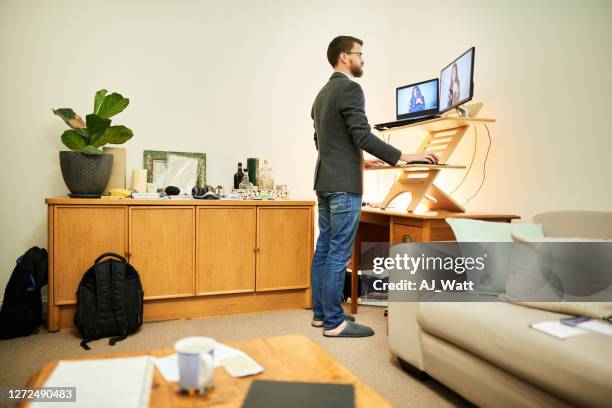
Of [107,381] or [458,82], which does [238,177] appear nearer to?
[458,82]

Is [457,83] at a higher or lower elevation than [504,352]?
higher

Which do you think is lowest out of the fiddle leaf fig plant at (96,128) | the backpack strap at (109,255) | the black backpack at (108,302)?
the black backpack at (108,302)

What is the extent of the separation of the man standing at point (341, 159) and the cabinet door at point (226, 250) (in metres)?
0.63

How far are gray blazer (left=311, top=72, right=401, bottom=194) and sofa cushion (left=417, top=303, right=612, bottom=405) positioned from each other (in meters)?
0.85

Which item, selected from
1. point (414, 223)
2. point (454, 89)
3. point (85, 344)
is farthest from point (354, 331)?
point (454, 89)

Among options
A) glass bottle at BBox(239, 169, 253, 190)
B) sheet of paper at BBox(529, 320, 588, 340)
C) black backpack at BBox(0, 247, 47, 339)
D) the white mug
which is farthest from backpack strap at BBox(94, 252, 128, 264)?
sheet of paper at BBox(529, 320, 588, 340)

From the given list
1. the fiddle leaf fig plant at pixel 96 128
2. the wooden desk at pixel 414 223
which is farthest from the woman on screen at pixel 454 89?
the fiddle leaf fig plant at pixel 96 128

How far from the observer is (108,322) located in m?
2.39

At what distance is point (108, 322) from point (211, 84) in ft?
6.06

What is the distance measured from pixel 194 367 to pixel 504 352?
1.02 meters

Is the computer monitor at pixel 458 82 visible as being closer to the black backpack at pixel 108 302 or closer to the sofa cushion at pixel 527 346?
the sofa cushion at pixel 527 346

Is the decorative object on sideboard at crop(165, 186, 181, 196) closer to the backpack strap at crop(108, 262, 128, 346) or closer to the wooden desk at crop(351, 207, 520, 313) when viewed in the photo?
the backpack strap at crop(108, 262, 128, 346)

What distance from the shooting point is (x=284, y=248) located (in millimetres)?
2988

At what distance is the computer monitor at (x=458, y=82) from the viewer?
2402mm
